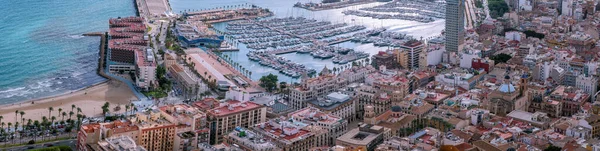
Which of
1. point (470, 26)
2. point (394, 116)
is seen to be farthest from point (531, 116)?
point (470, 26)

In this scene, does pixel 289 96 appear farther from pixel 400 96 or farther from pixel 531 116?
pixel 531 116

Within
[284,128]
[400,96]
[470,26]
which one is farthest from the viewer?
[470,26]

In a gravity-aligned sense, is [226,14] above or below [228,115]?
above

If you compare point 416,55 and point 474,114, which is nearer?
point 474,114

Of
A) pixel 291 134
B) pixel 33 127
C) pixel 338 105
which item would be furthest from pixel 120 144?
pixel 338 105

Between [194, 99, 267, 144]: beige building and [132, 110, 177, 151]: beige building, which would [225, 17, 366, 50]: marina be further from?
[132, 110, 177, 151]: beige building

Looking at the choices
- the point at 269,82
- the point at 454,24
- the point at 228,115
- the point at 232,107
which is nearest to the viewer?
the point at 228,115

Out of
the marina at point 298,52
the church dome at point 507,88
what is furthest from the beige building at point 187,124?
the marina at point 298,52

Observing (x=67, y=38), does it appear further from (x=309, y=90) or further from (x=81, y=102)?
(x=309, y=90)
